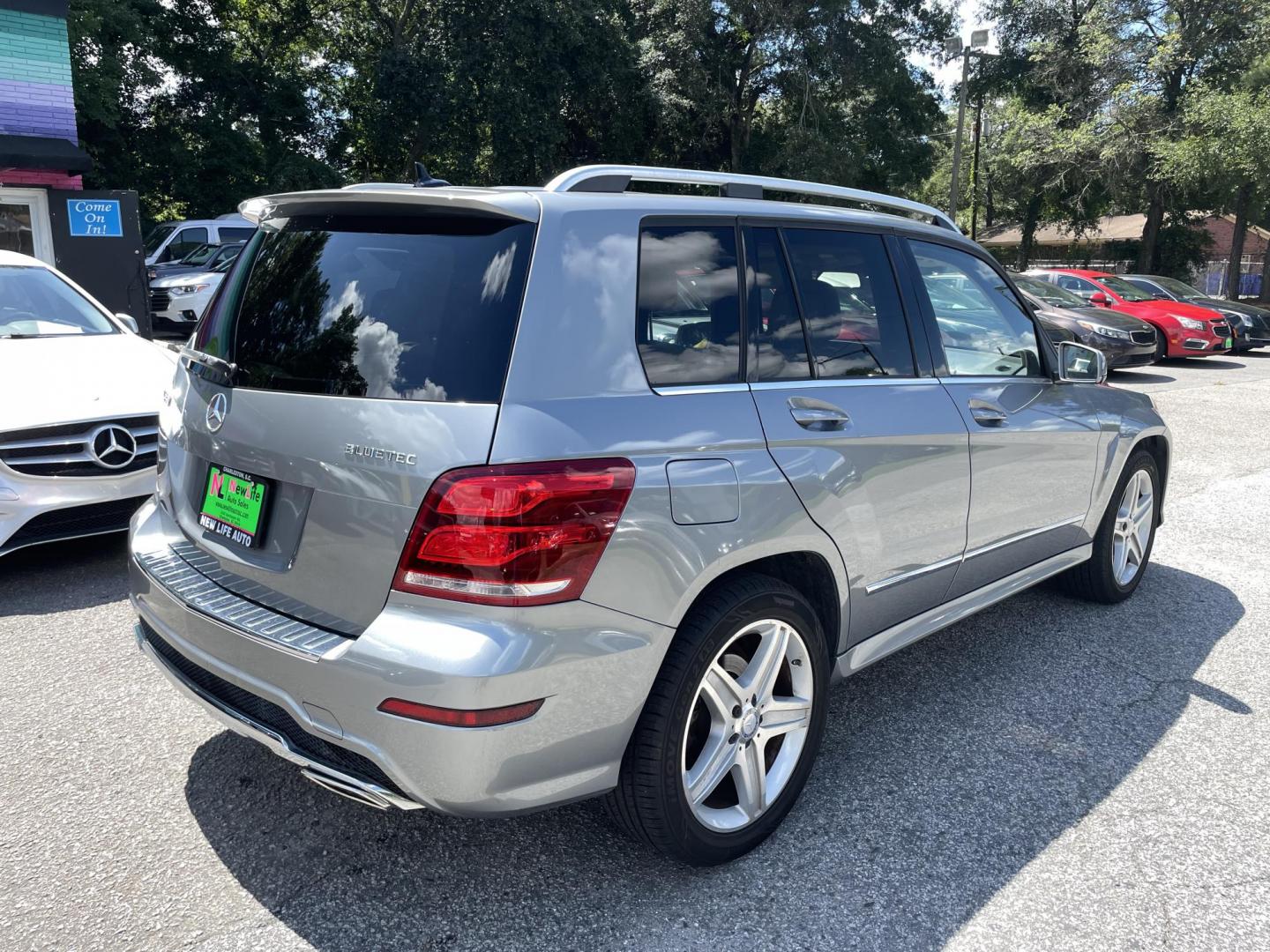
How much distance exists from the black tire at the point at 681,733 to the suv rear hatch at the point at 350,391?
719 mm

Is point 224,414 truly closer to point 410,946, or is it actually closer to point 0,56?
point 410,946

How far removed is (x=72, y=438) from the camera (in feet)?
15.7

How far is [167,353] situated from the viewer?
6090 millimetres

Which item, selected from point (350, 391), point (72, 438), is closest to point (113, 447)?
point (72, 438)

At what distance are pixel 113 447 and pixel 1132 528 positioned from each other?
504cm

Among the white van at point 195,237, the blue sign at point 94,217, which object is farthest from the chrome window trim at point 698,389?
the white van at point 195,237

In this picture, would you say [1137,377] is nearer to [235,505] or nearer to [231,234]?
[231,234]

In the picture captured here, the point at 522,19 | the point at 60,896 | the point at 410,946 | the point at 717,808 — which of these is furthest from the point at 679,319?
the point at 522,19

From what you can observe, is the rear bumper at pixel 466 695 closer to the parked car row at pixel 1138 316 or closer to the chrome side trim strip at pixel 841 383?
the chrome side trim strip at pixel 841 383

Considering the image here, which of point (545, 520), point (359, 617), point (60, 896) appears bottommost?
point (60, 896)

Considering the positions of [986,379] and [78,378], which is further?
[78,378]

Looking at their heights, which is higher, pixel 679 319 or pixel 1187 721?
pixel 679 319

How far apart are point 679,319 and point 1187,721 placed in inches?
103

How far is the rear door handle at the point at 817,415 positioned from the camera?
9.32 feet
